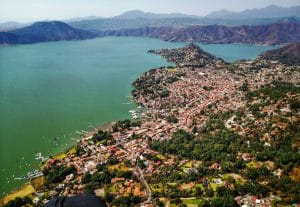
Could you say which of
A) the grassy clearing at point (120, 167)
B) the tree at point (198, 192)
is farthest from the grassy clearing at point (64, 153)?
the tree at point (198, 192)

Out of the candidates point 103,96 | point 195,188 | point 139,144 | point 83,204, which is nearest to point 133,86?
point 103,96

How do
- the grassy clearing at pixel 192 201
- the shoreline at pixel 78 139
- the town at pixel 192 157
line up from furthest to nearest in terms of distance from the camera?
the shoreline at pixel 78 139 < the town at pixel 192 157 < the grassy clearing at pixel 192 201

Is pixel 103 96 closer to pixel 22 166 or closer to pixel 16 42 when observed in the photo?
pixel 22 166

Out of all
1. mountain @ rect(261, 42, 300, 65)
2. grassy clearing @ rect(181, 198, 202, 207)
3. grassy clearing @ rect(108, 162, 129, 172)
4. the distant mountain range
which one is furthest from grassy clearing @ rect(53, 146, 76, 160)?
the distant mountain range

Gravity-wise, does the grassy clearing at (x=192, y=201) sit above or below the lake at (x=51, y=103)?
below

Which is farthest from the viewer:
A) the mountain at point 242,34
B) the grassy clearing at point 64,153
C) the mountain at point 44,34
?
the mountain at point 242,34

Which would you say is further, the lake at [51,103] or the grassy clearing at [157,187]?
the lake at [51,103]

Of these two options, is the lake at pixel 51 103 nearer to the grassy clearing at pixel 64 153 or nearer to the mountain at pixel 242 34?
the grassy clearing at pixel 64 153

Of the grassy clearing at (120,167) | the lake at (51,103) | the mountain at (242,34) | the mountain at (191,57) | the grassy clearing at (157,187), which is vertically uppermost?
the mountain at (242,34)
